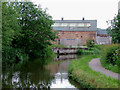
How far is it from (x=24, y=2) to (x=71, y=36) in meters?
22.5

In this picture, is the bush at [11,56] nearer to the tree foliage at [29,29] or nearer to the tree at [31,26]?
the tree foliage at [29,29]

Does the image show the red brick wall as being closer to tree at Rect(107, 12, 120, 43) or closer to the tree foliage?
the tree foliage

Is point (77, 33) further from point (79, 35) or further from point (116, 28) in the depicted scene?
point (116, 28)

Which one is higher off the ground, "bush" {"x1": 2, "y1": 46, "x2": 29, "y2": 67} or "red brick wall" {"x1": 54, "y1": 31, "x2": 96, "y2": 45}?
"red brick wall" {"x1": 54, "y1": 31, "x2": 96, "y2": 45}

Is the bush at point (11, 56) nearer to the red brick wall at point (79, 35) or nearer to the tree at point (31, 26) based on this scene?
the tree at point (31, 26)

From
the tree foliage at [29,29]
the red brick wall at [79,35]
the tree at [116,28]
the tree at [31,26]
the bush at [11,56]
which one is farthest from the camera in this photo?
the red brick wall at [79,35]

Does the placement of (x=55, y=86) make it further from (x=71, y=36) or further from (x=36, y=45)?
(x=71, y=36)

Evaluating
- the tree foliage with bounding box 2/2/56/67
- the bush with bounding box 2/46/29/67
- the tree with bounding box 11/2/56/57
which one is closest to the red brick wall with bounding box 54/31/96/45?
the tree foliage with bounding box 2/2/56/67

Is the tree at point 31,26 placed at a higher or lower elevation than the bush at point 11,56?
higher

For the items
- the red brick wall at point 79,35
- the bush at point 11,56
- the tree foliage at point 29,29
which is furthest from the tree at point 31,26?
the red brick wall at point 79,35

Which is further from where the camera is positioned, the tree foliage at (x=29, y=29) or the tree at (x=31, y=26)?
the tree at (x=31, y=26)

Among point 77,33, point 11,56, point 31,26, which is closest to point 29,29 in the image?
point 31,26

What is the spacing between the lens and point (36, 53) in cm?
2622

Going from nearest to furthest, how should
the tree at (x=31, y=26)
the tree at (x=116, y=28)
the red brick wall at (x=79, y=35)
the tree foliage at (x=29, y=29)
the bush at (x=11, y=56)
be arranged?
the tree at (x=116, y=28)
the bush at (x=11, y=56)
the tree foliage at (x=29, y=29)
the tree at (x=31, y=26)
the red brick wall at (x=79, y=35)
